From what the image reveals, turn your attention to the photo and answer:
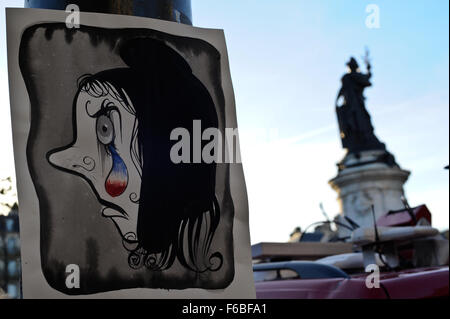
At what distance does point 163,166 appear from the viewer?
1.26 m

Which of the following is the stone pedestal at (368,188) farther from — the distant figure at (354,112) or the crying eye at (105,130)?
the crying eye at (105,130)

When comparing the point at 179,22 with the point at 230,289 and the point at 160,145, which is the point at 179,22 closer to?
the point at 160,145

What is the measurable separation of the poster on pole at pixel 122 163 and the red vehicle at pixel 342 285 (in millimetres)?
1719

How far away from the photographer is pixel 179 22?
1484 mm

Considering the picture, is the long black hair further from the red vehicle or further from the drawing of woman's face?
the red vehicle

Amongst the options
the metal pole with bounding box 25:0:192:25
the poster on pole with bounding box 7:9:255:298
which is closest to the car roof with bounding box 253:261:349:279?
the poster on pole with bounding box 7:9:255:298

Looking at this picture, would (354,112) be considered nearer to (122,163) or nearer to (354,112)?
(354,112)

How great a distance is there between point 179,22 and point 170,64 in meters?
0.19

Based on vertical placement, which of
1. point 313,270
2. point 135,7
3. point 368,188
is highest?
point 368,188

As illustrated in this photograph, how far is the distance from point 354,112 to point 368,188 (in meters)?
5.66

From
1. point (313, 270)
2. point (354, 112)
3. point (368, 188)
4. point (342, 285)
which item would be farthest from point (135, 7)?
point (354, 112)

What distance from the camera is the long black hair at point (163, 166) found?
1.22 meters

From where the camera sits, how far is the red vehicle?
2820mm
